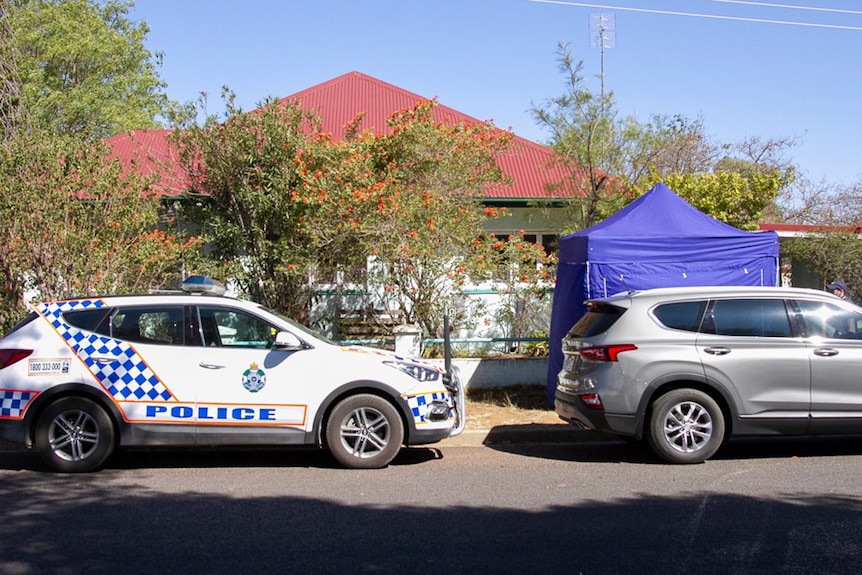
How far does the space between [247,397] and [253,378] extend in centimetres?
18

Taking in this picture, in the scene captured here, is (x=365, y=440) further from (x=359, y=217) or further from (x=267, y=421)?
(x=359, y=217)

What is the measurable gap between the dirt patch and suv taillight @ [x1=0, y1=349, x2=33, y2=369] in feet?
15.4

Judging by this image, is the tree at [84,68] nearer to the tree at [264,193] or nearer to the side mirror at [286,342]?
the tree at [264,193]

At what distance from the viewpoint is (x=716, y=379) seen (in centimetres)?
809

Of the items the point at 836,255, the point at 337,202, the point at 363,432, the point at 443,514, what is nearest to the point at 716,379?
the point at 443,514

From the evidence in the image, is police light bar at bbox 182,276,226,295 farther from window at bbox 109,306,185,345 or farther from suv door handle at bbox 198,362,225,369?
suv door handle at bbox 198,362,225,369

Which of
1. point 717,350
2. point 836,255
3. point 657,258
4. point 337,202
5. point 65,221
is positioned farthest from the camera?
point 836,255

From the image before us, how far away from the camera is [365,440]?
26.2 feet

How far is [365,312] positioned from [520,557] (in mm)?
7891

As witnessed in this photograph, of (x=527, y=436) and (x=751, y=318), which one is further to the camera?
(x=527, y=436)

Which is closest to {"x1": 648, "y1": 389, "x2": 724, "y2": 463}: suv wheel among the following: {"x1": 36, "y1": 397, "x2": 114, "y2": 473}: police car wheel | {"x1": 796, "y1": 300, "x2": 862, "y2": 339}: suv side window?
{"x1": 796, "y1": 300, "x2": 862, "y2": 339}: suv side window

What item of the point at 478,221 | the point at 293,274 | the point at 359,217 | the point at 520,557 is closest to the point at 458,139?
the point at 478,221

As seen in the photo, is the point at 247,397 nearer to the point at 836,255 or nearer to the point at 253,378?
the point at 253,378

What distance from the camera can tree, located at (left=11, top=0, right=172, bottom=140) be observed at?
27.2 meters
